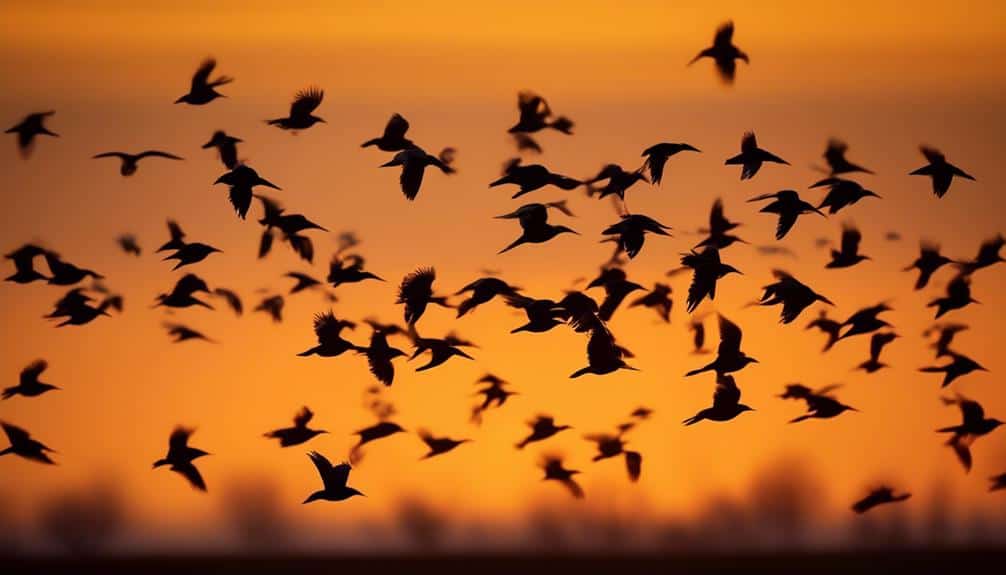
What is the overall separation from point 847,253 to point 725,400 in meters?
0.60

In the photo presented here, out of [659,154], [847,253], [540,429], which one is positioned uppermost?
[659,154]

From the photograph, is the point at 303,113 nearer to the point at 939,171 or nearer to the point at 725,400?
the point at 725,400

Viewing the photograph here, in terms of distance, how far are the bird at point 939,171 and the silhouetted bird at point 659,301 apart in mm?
792

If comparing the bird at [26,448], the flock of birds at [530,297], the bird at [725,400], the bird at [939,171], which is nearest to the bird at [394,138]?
the flock of birds at [530,297]

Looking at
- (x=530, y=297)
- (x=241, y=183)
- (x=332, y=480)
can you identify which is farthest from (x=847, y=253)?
(x=241, y=183)

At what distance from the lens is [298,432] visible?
3814 millimetres

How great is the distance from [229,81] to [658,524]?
1.82 m

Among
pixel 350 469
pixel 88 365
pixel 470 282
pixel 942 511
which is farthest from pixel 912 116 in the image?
pixel 88 365

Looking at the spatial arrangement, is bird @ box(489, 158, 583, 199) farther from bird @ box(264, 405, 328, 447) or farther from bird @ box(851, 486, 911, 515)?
bird @ box(851, 486, 911, 515)

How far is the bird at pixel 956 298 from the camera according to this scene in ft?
12.7

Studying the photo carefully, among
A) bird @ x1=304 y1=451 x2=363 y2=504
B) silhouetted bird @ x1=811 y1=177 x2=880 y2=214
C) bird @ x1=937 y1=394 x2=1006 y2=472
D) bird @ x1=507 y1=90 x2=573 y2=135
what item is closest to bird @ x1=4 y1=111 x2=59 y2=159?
bird @ x1=304 y1=451 x2=363 y2=504

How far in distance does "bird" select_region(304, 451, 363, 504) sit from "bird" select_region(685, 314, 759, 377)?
1057mm

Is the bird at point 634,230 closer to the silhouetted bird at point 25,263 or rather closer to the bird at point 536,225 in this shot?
the bird at point 536,225

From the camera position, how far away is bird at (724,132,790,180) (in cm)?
370
